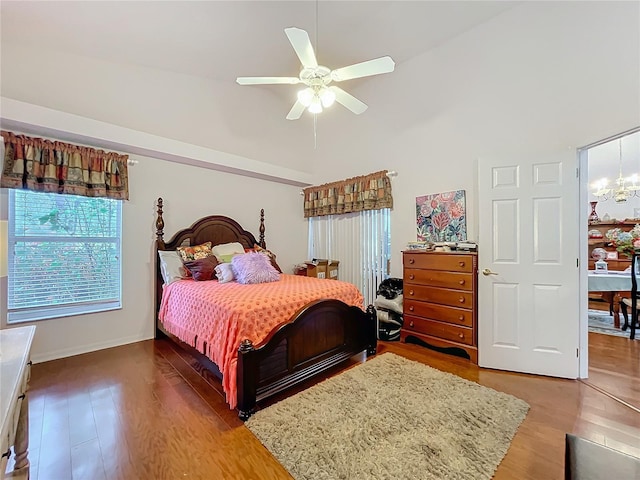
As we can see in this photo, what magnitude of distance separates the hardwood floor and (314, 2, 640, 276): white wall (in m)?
1.68

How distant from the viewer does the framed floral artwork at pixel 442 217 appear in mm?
3264

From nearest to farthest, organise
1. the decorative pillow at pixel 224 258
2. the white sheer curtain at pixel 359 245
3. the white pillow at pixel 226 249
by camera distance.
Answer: the decorative pillow at pixel 224 258, the white pillow at pixel 226 249, the white sheer curtain at pixel 359 245

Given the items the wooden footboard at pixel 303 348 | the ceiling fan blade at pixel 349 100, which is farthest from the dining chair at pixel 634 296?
the ceiling fan blade at pixel 349 100

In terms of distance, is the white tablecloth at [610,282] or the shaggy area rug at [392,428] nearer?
the shaggy area rug at [392,428]

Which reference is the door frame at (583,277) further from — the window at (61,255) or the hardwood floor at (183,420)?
the window at (61,255)

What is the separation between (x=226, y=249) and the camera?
3.73 metres

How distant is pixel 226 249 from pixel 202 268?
60 cm

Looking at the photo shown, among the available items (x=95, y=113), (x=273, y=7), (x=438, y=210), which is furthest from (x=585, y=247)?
(x=95, y=113)

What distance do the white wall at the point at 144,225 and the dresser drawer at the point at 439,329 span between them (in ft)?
9.08

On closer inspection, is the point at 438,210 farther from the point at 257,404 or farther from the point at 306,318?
the point at 257,404

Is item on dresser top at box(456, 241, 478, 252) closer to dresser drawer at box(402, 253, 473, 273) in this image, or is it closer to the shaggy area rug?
dresser drawer at box(402, 253, 473, 273)

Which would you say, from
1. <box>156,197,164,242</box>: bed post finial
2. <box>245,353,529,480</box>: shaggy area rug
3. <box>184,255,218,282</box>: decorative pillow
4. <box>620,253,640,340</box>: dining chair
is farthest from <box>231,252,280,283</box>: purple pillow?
<box>620,253,640,340</box>: dining chair

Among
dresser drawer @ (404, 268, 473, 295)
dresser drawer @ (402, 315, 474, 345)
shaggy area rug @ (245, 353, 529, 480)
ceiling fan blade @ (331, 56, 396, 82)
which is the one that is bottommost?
shaggy area rug @ (245, 353, 529, 480)

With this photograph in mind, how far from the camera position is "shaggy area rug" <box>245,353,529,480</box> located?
4.81 feet
